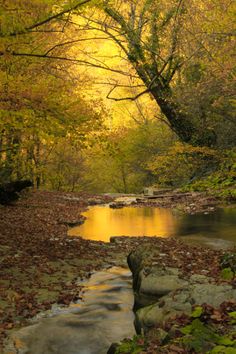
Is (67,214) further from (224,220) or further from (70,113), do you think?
(70,113)

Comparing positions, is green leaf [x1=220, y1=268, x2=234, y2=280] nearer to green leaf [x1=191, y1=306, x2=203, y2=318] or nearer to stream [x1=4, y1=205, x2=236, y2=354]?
stream [x1=4, y1=205, x2=236, y2=354]

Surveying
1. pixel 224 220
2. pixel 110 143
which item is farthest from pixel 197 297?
pixel 224 220

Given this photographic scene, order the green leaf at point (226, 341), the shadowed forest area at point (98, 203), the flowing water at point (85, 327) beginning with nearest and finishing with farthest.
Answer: the green leaf at point (226, 341) < the shadowed forest area at point (98, 203) < the flowing water at point (85, 327)

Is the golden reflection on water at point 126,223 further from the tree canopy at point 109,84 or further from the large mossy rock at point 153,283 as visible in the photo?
the large mossy rock at point 153,283

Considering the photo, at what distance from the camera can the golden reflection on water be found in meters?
15.4

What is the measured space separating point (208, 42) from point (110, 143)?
11.6 m

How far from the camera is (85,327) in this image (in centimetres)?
655

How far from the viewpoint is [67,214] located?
1903 centimetres

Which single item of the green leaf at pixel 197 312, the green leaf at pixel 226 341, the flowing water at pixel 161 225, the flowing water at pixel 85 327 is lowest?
the flowing water at pixel 85 327

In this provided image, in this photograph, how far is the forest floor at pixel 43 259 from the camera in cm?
743

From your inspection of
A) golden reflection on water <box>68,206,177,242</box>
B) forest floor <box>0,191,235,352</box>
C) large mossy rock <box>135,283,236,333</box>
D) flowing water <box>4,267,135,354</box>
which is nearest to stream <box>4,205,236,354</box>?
flowing water <box>4,267,135,354</box>

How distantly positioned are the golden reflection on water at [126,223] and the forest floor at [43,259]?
103cm

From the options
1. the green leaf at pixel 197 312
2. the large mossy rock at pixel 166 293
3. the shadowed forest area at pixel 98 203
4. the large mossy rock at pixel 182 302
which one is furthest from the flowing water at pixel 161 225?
the green leaf at pixel 197 312

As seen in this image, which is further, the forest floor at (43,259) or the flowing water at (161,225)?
the flowing water at (161,225)
